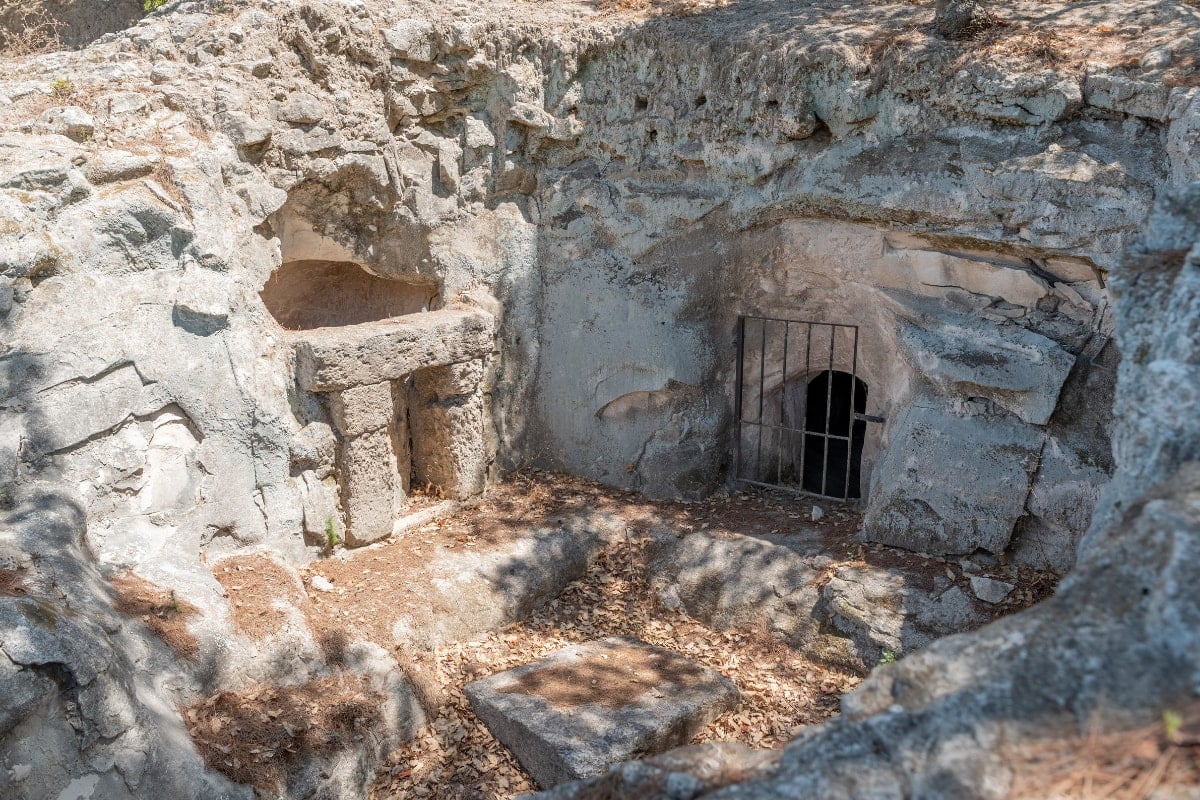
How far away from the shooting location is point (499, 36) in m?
7.19

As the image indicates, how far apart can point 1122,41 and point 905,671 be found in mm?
5423

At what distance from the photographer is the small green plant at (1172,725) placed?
2.10m

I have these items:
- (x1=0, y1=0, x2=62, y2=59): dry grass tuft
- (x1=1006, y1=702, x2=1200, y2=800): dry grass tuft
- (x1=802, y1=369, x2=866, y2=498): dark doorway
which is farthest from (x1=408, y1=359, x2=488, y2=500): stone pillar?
(x1=1006, y1=702, x2=1200, y2=800): dry grass tuft

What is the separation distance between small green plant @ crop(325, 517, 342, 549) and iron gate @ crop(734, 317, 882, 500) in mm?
3328

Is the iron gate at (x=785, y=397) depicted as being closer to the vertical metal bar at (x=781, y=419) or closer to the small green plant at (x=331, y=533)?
the vertical metal bar at (x=781, y=419)

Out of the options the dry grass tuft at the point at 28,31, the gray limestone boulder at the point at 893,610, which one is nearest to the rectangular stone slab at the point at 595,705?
the gray limestone boulder at the point at 893,610

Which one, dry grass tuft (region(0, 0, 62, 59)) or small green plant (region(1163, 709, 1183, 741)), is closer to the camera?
small green plant (region(1163, 709, 1183, 741))

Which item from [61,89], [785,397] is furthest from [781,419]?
[61,89]

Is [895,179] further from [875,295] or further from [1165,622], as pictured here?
[1165,622]

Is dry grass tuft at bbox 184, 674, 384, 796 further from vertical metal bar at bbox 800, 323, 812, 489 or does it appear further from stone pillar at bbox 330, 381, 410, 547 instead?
vertical metal bar at bbox 800, 323, 812, 489

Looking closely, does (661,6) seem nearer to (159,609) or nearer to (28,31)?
(28,31)

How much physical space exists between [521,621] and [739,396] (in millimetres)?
2774

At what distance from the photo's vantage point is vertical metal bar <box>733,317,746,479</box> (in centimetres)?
793

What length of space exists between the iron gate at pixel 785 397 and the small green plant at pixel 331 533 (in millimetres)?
3328
